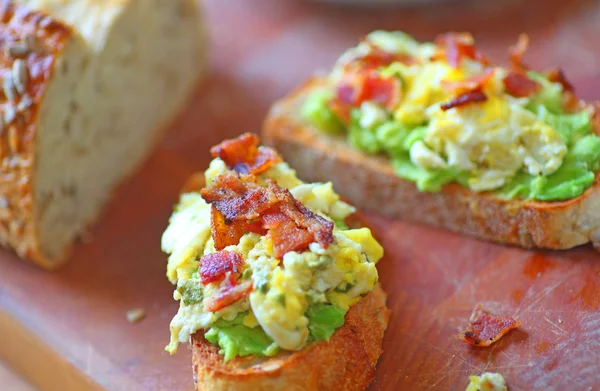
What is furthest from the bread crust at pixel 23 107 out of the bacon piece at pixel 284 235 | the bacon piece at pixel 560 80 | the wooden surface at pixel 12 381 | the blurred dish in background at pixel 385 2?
the bacon piece at pixel 560 80

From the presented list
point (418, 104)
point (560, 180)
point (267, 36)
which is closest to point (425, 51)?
point (418, 104)

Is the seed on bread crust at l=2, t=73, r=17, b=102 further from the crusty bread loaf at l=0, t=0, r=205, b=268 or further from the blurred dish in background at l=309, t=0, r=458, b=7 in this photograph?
the blurred dish in background at l=309, t=0, r=458, b=7

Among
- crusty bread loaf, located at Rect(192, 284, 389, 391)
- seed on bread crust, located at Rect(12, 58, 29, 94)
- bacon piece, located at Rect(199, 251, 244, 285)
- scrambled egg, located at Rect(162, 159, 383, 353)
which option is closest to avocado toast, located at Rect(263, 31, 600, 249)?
scrambled egg, located at Rect(162, 159, 383, 353)

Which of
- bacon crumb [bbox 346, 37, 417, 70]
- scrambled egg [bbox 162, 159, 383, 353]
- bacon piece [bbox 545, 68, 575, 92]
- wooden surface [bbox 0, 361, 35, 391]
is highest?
bacon piece [bbox 545, 68, 575, 92]

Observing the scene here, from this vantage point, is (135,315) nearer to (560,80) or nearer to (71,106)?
(71,106)

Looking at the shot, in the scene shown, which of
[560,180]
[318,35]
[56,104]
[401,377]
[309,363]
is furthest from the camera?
[318,35]

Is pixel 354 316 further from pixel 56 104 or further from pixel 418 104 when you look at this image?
pixel 56 104
